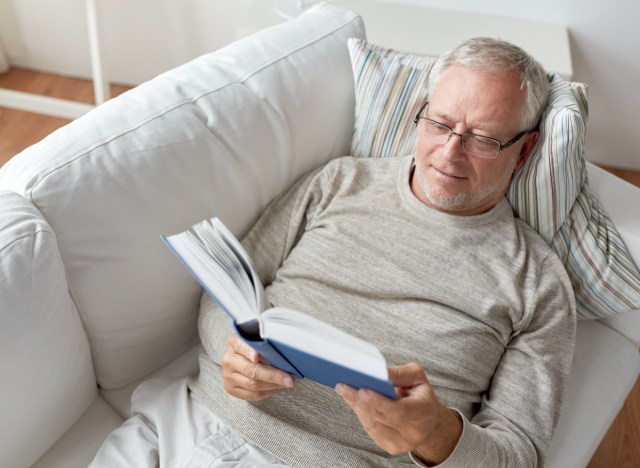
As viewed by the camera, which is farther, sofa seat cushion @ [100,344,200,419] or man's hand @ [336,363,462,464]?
sofa seat cushion @ [100,344,200,419]

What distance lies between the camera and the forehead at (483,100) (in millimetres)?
1387

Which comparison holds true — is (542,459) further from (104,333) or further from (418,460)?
(104,333)

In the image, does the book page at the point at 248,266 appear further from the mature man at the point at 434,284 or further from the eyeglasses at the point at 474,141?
the eyeglasses at the point at 474,141

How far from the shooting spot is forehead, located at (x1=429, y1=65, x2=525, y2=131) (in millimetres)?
1387

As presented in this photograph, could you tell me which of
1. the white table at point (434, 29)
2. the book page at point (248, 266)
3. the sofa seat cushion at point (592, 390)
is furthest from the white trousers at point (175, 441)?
the white table at point (434, 29)

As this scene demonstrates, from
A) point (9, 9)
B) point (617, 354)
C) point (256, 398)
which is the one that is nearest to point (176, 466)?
point (256, 398)

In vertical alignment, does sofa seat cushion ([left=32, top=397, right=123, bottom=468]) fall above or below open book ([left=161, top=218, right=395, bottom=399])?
below

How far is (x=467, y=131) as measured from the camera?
1405 mm

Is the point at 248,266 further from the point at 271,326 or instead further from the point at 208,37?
the point at 208,37

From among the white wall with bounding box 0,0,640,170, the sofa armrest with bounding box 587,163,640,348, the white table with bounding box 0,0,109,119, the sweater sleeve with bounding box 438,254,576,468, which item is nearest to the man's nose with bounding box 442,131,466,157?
the sweater sleeve with bounding box 438,254,576,468

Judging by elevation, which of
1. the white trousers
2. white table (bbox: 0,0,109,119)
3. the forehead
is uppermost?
the forehead

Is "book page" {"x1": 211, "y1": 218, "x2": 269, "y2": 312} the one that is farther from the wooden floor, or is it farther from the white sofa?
the wooden floor

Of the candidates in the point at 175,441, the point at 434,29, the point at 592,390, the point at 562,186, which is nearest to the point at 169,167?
the point at 175,441

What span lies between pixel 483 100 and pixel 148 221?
0.70m
